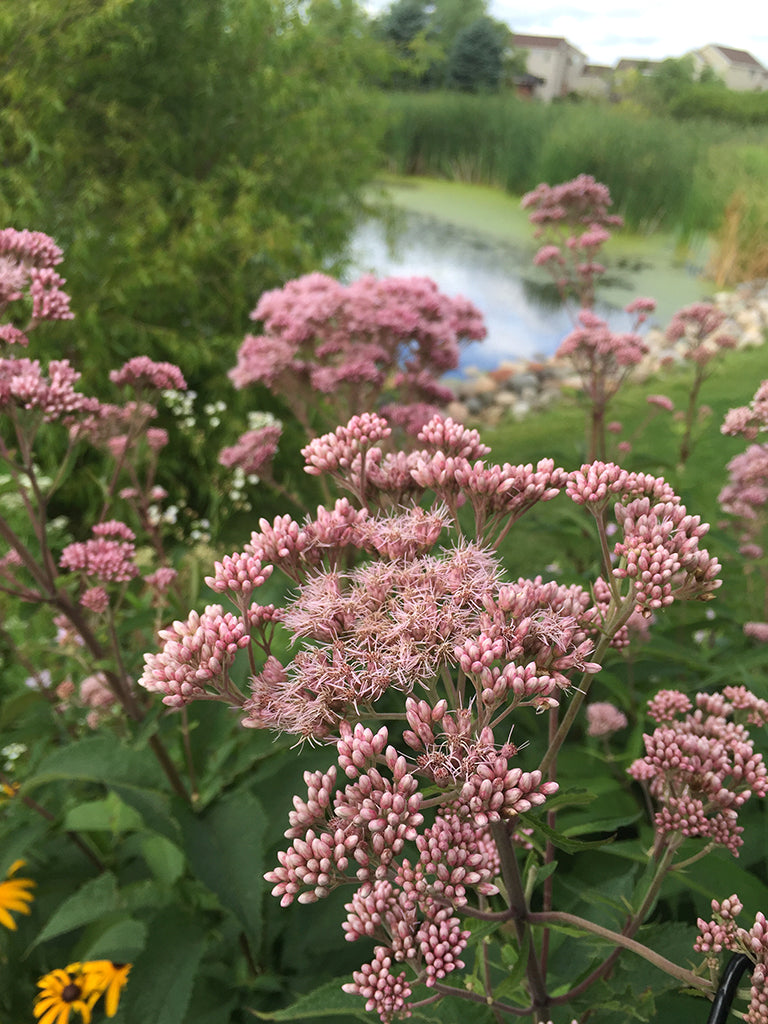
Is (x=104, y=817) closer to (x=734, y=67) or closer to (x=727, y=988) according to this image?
(x=727, y=988)

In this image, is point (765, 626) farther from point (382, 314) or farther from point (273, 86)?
point (273, 86)

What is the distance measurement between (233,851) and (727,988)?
36.3 inches

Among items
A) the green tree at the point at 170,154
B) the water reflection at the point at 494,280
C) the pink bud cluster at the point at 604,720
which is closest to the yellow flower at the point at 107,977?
the pink bud cluster at the point at 604,720

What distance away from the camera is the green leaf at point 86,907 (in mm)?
1565

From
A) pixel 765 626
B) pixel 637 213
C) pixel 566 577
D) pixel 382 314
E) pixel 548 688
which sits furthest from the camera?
pixel 637 213

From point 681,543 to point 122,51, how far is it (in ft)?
17.7

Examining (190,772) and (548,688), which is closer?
(548,688)

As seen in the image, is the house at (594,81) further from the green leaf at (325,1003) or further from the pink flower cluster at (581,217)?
the green leaf at (325,1003)

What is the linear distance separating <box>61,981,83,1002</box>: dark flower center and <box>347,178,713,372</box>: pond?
8.16 m

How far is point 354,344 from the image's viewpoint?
2633mm

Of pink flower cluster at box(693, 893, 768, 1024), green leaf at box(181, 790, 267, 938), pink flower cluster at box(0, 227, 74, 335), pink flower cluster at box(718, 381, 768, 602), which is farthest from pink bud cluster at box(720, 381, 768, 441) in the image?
pink flower cluster at box(0, 227, 74, 335)

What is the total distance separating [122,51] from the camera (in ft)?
15.4

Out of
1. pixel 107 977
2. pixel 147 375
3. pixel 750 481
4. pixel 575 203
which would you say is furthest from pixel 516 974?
pixel 575 203

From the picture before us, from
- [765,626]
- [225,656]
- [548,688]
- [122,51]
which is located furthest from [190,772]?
[122,51]
